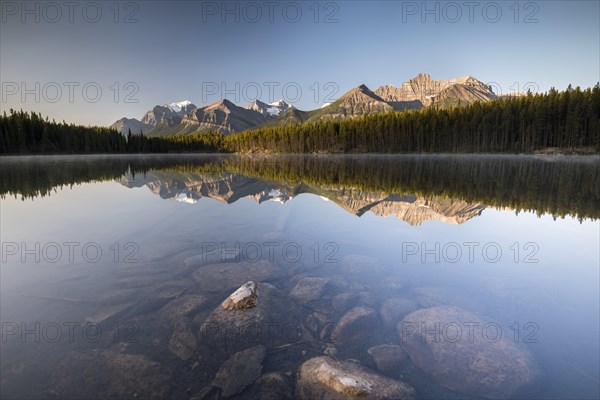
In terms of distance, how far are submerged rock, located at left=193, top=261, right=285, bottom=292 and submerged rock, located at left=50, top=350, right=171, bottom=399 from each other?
118 inches

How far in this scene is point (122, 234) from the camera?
41.6 feet

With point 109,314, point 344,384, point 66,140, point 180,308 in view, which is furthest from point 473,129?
point 66,140

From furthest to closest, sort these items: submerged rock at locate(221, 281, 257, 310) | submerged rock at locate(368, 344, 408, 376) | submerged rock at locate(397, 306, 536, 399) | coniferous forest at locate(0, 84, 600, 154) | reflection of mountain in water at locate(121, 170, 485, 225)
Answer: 1. coniferous forest at locate(0, 84, 600, 154)
2. reflection of mountain in water at locate(121, 170, 485, 225)
3. submerged rock at locate(221, 281, 257, 310)
4. submerged rock at locate(368, 344, 408, 376)
5. submerged rock at locate(397, 306, 536, 399)

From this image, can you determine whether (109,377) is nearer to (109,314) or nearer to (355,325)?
(109,314)

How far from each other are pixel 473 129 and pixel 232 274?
123643 mm

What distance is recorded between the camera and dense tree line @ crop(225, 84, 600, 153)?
93.7 m

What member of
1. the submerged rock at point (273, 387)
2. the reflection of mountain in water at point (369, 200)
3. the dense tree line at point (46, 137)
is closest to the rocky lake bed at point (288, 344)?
the submerged rock at point (273, 387)

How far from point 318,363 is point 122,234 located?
35.3 ft

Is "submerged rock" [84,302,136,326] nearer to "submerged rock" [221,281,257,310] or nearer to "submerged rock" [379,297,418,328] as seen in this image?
"submerged rock" [221,281,257,310]

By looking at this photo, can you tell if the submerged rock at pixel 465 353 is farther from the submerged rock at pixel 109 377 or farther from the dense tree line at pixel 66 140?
the dense tree line at pixel 66 140

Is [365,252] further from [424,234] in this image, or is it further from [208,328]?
[208,328]

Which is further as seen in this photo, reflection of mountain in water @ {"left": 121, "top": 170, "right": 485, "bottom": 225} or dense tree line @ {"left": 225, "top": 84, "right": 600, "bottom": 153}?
dense tree line @ {"left": 225, "top": 84, "right": 600, "bottom": 153}

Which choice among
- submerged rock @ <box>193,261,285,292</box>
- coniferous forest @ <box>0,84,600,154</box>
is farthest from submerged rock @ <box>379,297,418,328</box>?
coniferous forest @ <box>0,84,600,154</box>

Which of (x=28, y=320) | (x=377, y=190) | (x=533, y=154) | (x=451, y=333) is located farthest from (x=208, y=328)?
(x=533, y=154)
